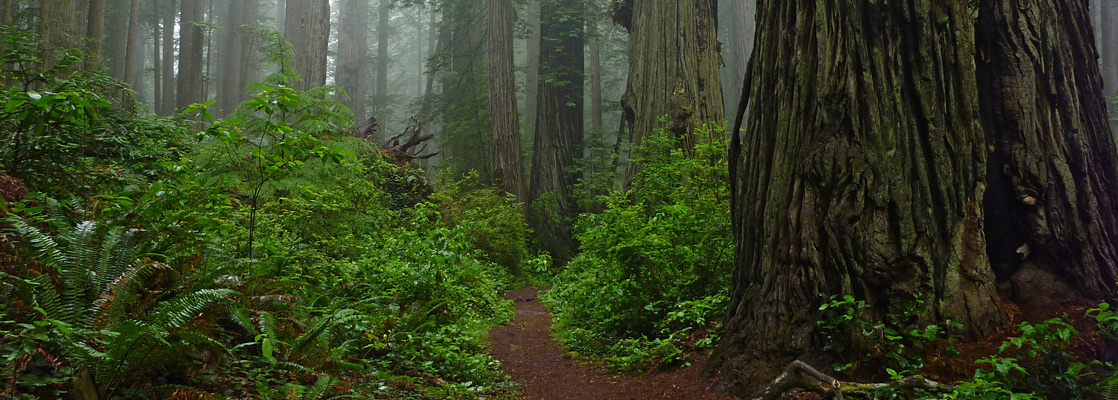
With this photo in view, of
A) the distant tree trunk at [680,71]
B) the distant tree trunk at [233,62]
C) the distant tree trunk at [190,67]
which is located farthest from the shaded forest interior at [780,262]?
the distant tree trunk at [233,62]

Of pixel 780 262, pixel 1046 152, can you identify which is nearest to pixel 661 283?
pixel 780 262

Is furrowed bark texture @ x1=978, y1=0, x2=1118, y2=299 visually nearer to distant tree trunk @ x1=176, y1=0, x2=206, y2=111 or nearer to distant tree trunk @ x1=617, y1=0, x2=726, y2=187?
distant tree trunk @ x1=617, y1=0, x2=726, y2=187

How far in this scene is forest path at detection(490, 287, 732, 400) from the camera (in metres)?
4.37

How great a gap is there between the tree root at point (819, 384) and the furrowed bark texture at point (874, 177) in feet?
1.05

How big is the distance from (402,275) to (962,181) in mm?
4741

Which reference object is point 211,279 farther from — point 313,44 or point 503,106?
point 313,44

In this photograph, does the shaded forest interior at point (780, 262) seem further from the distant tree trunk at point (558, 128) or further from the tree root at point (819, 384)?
the distant tree trunk at point (558, 128)

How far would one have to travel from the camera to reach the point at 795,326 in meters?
3.75

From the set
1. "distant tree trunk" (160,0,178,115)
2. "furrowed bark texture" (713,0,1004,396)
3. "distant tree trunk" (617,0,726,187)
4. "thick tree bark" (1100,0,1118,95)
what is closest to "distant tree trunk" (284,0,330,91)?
"distant tree trunk" (617,0,726,187)

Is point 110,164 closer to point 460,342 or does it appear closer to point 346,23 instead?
point 460,342

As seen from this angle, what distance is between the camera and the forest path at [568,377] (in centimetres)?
437

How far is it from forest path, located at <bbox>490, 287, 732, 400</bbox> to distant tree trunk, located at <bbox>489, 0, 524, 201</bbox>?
25.7 feet

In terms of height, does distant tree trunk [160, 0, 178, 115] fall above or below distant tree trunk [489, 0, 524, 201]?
above

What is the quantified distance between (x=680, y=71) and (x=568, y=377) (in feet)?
19.4
